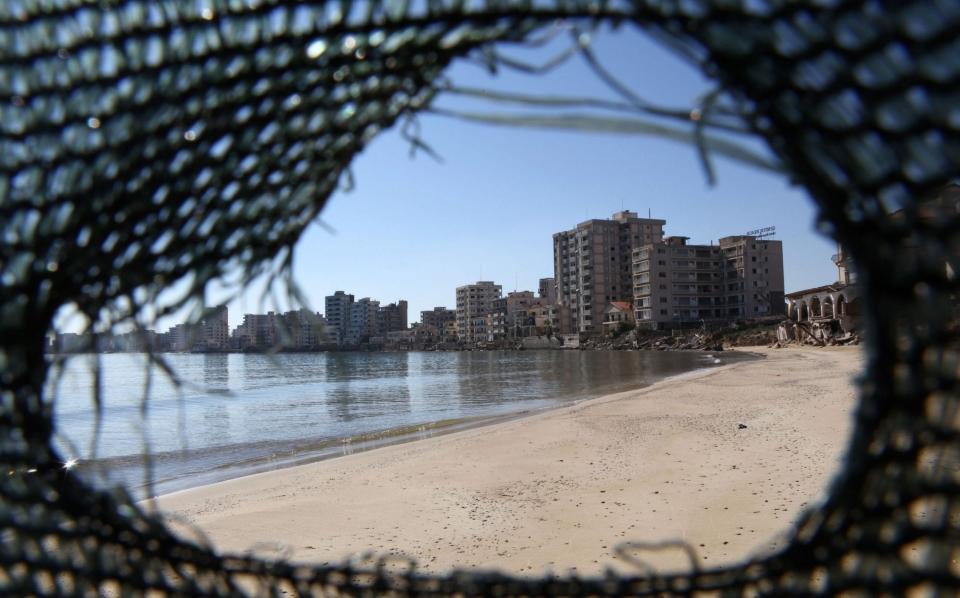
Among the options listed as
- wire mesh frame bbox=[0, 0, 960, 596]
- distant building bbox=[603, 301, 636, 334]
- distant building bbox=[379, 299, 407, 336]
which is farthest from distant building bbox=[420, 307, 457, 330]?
wire mesh frame bbox=[0, 0, 960, 596]

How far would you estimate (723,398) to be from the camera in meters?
17.2

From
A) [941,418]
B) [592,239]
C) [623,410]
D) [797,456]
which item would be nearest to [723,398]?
[623,410]

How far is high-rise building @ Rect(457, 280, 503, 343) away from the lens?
133625mm

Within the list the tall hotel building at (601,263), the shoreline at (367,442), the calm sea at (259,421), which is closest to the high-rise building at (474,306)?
the tall hotel building at (601,263)

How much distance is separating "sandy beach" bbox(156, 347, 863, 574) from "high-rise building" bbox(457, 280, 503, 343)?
12056cm

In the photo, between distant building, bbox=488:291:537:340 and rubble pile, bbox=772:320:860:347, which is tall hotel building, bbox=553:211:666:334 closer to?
distant building, bbox=488:291:537:340

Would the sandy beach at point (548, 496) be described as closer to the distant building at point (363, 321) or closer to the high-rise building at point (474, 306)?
the distant building at point (363, 321)

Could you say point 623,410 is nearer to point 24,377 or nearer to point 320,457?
point 320,457

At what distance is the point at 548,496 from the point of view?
687 cm

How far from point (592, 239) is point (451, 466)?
94.1m

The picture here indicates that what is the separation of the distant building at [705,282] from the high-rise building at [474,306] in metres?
52.3

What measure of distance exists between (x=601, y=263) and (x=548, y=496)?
96.4 meters

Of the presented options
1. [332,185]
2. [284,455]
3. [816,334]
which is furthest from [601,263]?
[332,185]

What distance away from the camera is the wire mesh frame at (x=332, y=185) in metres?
0.92
